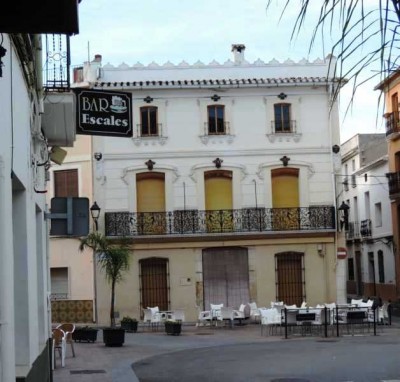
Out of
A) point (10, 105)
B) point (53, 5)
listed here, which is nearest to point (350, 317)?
point (10, 105)

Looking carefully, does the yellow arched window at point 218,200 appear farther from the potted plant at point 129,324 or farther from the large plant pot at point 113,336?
the large plant pot at point 113,336

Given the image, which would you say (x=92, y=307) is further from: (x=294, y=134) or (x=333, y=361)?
(x=333, y=361)

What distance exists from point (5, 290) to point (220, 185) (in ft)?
86.9

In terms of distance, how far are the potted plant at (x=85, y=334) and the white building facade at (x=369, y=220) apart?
19505mm

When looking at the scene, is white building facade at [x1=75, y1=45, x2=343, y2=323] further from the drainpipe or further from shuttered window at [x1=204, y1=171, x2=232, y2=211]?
the drainpipe

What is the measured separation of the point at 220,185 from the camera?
104 feet

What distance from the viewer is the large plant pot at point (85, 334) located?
21964 mm

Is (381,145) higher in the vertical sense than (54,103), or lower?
higher

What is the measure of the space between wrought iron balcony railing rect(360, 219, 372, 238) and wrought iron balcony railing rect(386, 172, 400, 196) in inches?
284

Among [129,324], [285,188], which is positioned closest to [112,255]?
[129,324]

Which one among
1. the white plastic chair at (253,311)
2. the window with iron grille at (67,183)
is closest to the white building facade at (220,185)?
the window with iron grille at (67,183)

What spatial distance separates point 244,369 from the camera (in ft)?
51.1

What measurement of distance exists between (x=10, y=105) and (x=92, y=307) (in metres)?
25.2

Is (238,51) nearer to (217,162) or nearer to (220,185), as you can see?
(217,162)
